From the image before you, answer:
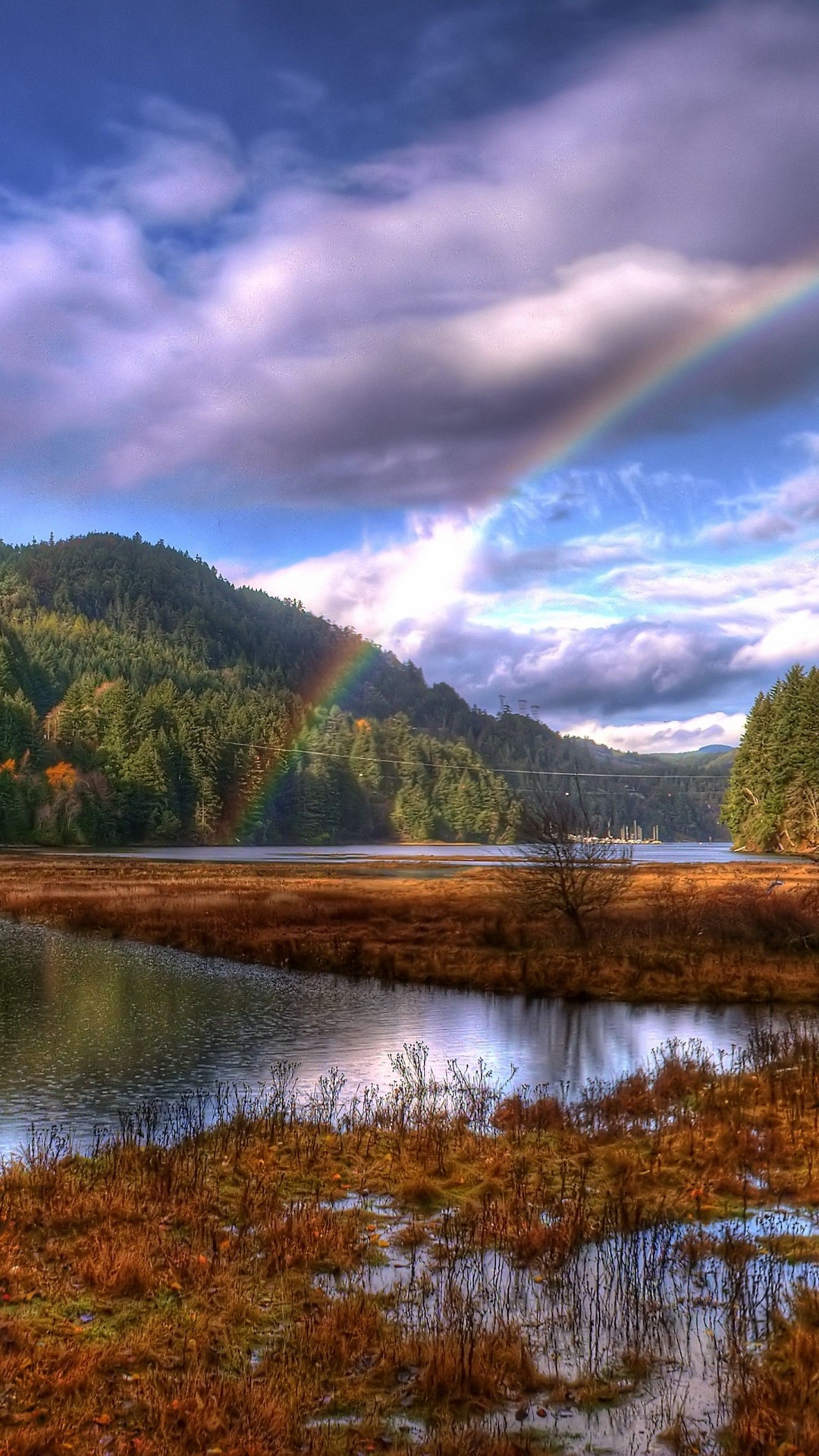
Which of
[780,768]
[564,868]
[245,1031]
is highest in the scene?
[780,768]

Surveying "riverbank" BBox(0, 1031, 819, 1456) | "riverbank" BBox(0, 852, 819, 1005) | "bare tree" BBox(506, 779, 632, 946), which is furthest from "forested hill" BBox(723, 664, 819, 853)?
"riverbank" BBox(0, 1031, 819, 1456)

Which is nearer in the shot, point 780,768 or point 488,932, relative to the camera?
point 488,932

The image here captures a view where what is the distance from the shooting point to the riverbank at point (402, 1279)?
8.81 meters

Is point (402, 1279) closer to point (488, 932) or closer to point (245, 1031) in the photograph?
point (245, 1031)

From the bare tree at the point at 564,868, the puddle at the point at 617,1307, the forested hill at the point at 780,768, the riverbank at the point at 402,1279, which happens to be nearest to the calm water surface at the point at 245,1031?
the riverbank at the point at 402,1279

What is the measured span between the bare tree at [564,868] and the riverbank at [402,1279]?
1948 cm

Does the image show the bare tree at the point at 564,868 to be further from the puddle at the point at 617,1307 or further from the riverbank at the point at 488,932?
the puddle at the point at 617,1307

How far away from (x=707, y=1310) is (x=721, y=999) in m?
24.3

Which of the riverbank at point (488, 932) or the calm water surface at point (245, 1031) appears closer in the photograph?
the calm water surface at point (245, 1031)

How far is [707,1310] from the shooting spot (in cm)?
1136

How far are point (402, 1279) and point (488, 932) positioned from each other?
33664mm

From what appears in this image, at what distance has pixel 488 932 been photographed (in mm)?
45406

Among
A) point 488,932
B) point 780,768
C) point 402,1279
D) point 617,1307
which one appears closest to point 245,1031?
point 402,1279

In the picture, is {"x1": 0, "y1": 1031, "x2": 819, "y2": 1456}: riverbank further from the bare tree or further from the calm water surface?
the bare tree
